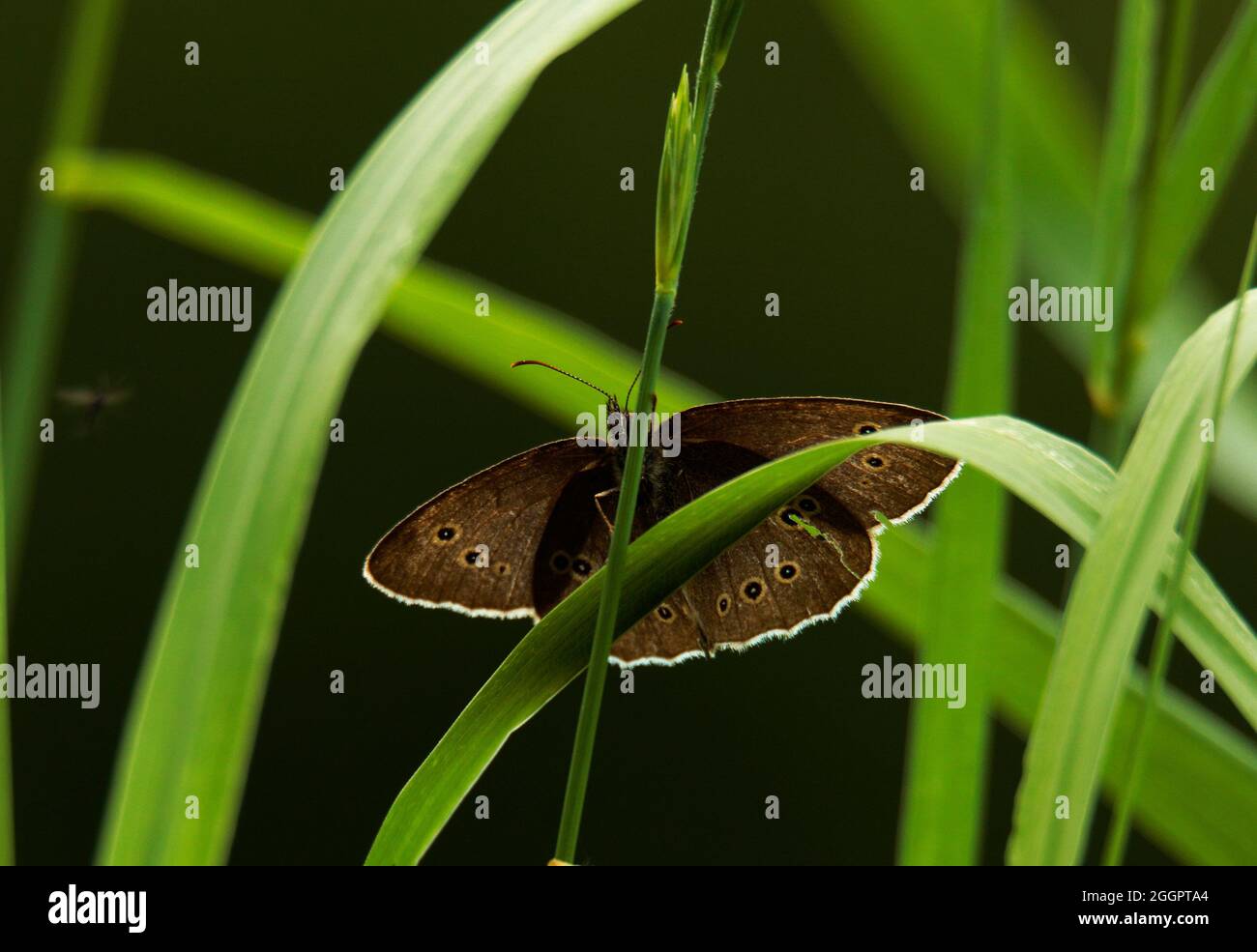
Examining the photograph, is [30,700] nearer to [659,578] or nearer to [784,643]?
[784,643]

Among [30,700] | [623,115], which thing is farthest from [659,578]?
[30,700]

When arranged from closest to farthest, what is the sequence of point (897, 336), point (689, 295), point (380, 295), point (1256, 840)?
point (380, 295)
point (1256, 840)
point (689, 295)
point (897, 336)
